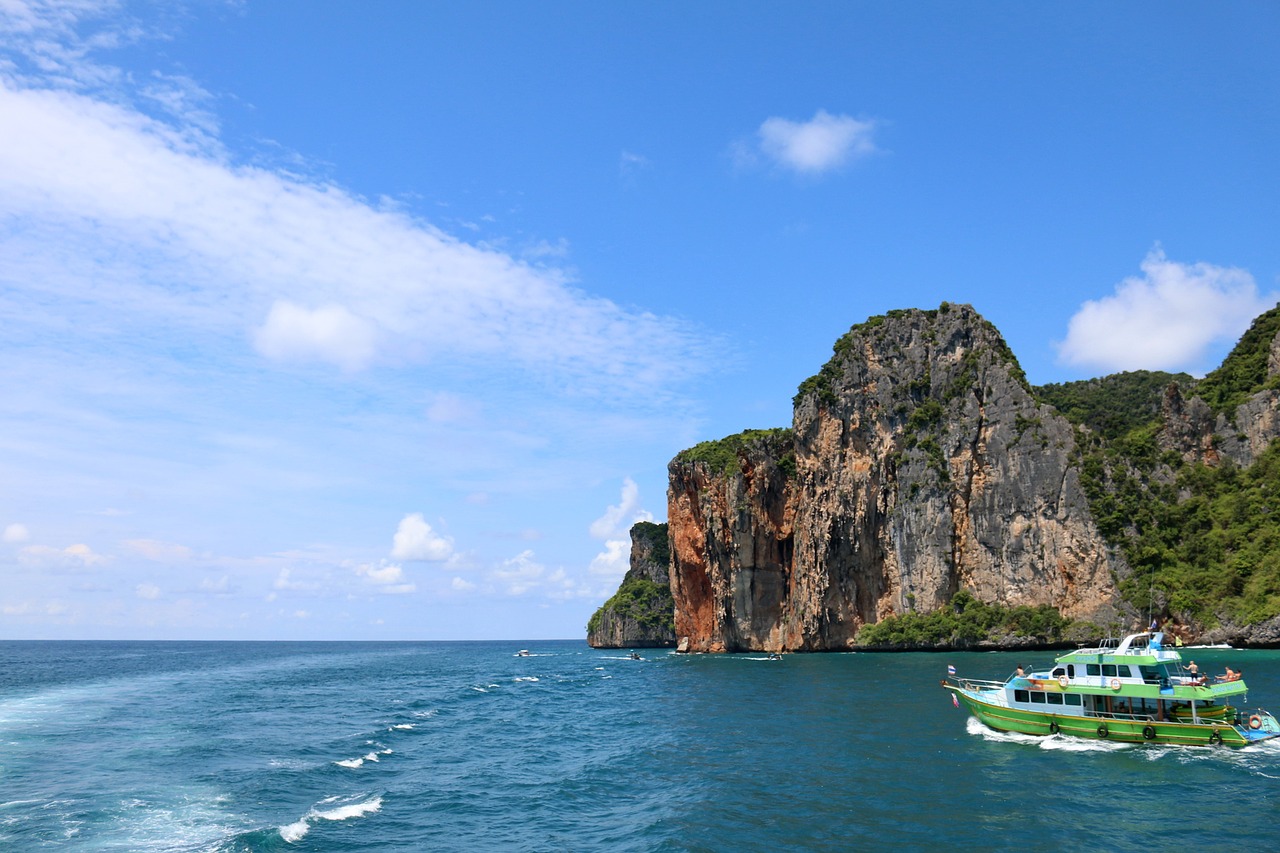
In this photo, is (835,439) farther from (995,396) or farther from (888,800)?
(888,800)

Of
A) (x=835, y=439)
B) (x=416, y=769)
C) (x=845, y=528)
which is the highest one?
(x=835, y=439)

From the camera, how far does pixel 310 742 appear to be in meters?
48.7

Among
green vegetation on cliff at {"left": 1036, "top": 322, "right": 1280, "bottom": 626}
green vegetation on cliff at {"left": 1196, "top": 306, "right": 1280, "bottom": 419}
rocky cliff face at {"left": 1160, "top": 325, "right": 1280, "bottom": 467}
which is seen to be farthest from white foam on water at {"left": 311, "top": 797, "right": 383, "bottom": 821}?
green vegetation on cliff at {"left": 1196, "top": 306, "right": 1280, "bottom": 419}

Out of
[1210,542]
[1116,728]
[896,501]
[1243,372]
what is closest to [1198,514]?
[1210,542]

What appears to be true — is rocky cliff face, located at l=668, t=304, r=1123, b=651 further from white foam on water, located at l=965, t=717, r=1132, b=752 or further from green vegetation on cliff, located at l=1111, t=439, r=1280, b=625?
white foam on water, located at l=965, t=717, r=1132, b=752

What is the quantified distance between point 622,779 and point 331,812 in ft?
41.1

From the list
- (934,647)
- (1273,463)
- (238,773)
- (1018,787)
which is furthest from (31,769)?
(1273,463)

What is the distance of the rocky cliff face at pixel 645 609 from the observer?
184250 mm

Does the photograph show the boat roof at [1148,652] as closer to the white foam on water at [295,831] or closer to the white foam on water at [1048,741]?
the white foam on water at [1048,741]

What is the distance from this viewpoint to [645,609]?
186m

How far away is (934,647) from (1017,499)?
70.3 ft

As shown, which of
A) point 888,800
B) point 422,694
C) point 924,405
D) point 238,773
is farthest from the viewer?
point 924,405

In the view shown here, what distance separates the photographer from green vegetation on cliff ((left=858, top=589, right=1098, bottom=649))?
98125 millimetres

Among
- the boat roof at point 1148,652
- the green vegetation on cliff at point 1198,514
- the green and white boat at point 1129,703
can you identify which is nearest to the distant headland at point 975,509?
the green vegetation on cliff at point 1198,514
